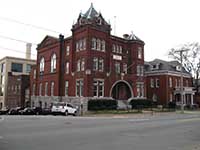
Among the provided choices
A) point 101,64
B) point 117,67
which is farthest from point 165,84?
point 101,64

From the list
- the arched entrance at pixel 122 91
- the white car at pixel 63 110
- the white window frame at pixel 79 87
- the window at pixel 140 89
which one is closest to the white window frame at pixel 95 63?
the white window frame at pixel 79 87

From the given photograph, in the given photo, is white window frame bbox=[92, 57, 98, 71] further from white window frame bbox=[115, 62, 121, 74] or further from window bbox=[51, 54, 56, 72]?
window bbox=[51, 54, 56, 72]

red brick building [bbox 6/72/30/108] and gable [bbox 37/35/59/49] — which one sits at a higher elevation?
gable [bbox 37/35/59/49]

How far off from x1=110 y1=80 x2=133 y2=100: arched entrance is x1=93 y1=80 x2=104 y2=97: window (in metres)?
4.55

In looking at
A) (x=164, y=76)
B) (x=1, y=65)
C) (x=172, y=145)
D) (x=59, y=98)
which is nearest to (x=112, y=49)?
(x=59, y=98)

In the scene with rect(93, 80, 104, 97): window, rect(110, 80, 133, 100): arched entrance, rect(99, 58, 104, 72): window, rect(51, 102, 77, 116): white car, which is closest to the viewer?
rect(51, 102, 77, 116): white car

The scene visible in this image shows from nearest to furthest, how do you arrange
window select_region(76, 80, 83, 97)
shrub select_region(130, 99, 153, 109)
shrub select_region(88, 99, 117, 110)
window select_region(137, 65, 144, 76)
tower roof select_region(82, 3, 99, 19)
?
shrub select_region(88, 99, 117, 110)
window select_region(76, 80, 83, 97)
tower roof select_region(82, 3, 99, 19)
shrub select_region(130, 99, 153, 109)
window select_region(137, 65, 144, 76)

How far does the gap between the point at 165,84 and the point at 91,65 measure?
79.9 feet

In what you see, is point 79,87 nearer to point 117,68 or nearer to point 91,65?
point 91,65

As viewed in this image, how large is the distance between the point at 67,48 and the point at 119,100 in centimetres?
1317

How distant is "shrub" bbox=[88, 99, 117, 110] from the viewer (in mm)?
39938

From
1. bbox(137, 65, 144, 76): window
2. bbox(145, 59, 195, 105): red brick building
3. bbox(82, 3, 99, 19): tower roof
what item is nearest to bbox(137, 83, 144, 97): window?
bbox(137, 65, 144, 76): window

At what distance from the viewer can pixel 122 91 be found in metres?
49.4

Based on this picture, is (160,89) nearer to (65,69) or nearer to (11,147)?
(65,69)
